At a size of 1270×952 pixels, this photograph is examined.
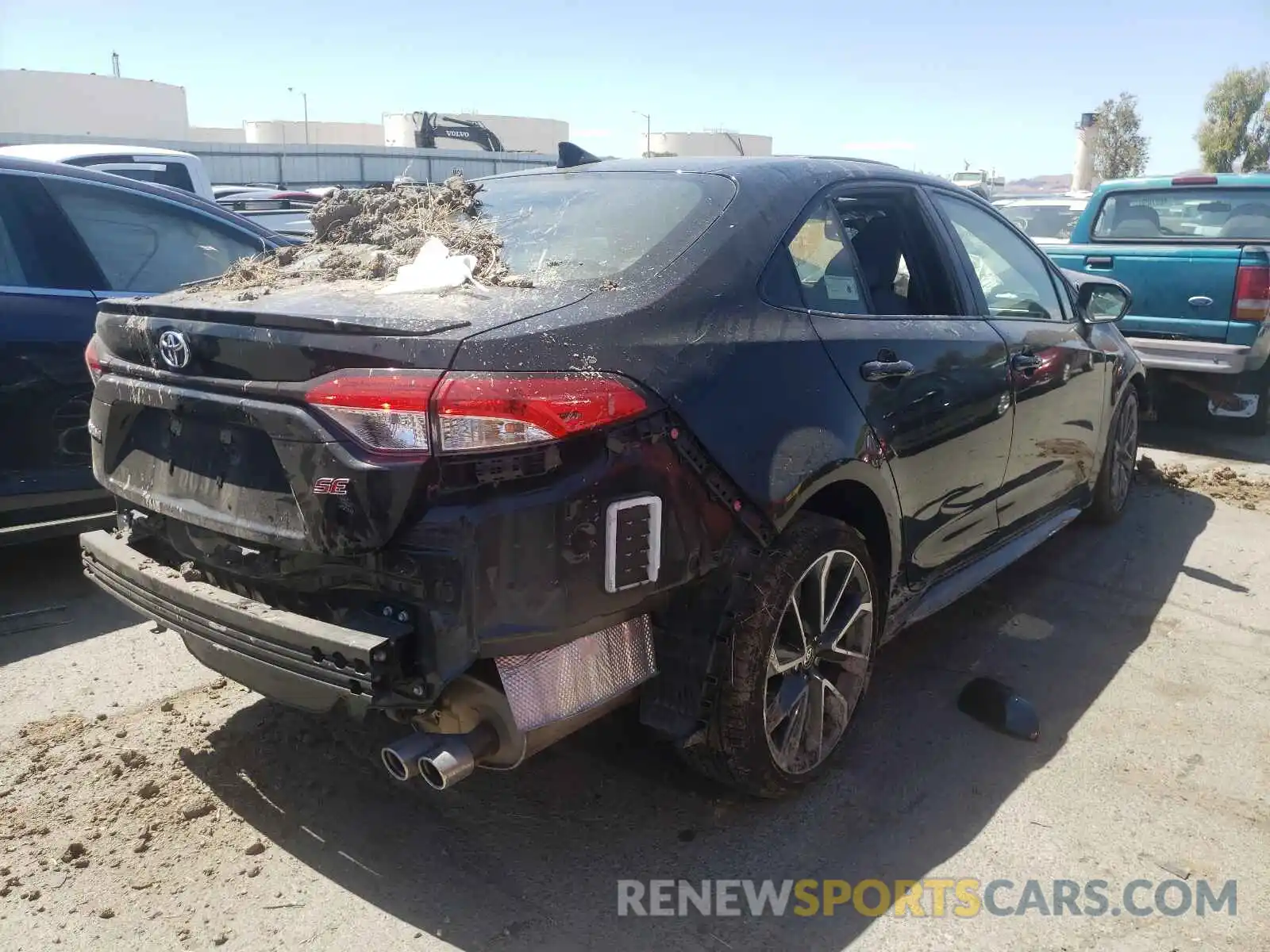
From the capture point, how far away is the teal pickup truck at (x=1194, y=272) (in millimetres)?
7117

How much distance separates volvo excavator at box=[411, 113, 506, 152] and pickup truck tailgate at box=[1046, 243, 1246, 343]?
20.3 meters

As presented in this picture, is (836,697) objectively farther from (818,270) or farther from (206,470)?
(206,470)

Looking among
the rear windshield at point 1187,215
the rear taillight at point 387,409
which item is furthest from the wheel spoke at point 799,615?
the rear windshield at point 1187,215

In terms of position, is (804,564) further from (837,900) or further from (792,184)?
(792,184)

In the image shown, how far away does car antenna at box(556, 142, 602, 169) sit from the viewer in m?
3.93

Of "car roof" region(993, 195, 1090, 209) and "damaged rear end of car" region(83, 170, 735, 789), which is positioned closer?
"damaged rear end of car" region(83, 170, 735, 789)

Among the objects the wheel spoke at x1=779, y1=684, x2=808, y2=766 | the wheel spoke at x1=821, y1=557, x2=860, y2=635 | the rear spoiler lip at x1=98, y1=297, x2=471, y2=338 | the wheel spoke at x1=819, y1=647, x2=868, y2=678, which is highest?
the rear spoiler lip at x1=98, y1=297, x2=471, y2=338

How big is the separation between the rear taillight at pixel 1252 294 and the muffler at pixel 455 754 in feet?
22.5

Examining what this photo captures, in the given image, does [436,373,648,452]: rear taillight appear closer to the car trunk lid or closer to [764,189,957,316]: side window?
the car trunk lid

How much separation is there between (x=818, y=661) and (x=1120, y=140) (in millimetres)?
33590

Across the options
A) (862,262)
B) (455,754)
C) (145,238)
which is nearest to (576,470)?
(455,754)

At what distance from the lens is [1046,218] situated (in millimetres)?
Result: 12555

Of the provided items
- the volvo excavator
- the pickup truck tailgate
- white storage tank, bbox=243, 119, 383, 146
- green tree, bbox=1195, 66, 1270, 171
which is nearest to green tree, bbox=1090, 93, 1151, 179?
green tree, bbox=1195, 66, 1270, 171

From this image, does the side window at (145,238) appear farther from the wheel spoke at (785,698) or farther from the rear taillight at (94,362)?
the wheel spoke at (785,698)
